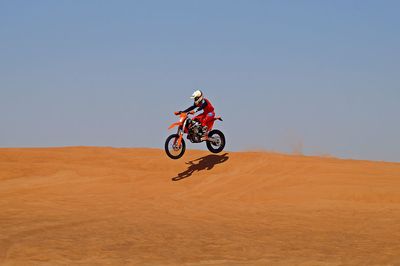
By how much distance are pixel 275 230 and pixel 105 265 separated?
372 centimetres

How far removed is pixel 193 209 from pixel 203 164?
4.84 meters

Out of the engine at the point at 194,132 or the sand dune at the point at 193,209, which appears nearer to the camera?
the sand dune at the point at 193,209

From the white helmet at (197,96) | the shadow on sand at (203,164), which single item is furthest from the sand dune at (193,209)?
the white helmet at (197,96)

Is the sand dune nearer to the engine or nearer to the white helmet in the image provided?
the engine

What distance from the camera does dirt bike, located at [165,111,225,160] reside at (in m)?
15.2

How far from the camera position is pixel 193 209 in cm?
1210

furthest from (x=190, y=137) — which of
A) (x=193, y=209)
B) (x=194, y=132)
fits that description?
(x=193, y=209)

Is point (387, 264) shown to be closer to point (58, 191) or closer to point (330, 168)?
point (330, 168)

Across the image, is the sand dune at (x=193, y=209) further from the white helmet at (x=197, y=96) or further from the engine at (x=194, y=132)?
the white helmet at (x=197, y=96)

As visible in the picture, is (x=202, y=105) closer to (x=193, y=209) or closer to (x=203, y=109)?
(x=203, y=109)

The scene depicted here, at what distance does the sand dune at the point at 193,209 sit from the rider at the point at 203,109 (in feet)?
4.19

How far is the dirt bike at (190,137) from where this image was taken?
15.2 meters

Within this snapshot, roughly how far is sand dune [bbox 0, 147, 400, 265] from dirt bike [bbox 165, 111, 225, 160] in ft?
2.38

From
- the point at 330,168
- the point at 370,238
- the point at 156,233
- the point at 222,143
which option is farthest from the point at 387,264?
the point at 222,143
